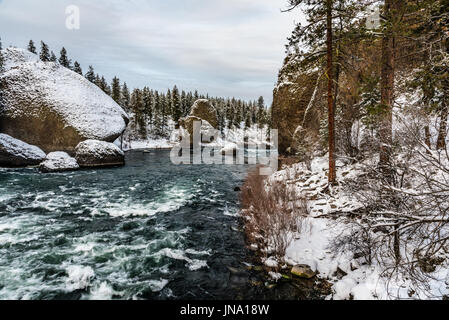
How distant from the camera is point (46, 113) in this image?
26.7 meters

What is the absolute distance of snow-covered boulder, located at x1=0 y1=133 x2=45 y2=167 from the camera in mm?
18870

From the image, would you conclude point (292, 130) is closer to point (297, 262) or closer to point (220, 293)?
point (297, 262)

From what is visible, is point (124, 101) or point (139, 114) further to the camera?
point (124, 101)

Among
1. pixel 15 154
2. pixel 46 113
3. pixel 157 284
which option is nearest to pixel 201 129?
pixel 46 113

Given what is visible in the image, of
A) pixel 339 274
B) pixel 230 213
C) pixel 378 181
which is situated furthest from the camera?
pixel 230 213

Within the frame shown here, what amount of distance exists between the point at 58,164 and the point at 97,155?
3358 millimetres

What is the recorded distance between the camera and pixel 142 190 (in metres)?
13.6

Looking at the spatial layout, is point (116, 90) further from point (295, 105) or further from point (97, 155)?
point (295, 105)

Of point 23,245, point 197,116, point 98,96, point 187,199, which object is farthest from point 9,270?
point 197,116

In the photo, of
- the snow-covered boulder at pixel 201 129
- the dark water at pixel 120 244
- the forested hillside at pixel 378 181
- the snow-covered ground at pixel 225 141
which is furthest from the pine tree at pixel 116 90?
the forested hillside at pixel 378 181

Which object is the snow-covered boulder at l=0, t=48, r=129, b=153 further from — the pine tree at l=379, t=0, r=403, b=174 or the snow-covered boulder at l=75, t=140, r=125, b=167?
the pine tree at l=379, t=0, r=403, b=174

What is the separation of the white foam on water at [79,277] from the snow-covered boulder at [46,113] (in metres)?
24.8

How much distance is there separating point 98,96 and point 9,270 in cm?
3175

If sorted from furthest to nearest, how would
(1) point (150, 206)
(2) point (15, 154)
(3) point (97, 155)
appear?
(3) point (97, 155) < (2) point (15, 154) < (1) point (150, 206)
